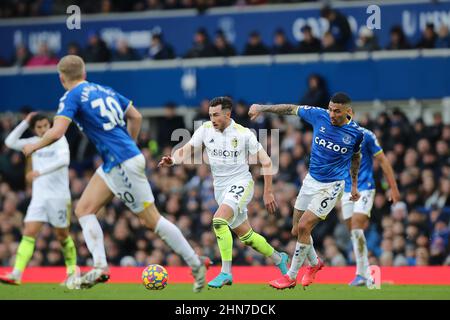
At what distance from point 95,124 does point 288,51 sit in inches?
406

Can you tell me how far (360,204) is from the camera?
14.7 meters

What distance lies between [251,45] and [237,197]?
921 centimetres

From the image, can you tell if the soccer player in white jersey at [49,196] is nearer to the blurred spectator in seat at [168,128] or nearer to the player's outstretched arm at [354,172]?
the player's outstretched arm at [354,172]

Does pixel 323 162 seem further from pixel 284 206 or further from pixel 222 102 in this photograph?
pixel 284 206

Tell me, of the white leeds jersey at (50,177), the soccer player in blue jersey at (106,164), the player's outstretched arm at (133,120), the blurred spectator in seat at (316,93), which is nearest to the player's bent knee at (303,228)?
the soccer player in blue jersey at (106,164)

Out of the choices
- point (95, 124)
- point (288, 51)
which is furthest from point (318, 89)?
point (95, 124)

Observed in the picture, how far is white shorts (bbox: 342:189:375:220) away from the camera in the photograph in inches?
578

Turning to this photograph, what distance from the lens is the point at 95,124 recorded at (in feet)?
39.1

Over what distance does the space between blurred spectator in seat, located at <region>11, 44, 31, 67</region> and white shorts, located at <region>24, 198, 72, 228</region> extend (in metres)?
10.5

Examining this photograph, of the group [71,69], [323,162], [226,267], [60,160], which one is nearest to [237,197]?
[226,267]

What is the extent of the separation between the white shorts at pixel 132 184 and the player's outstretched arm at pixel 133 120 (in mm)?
695

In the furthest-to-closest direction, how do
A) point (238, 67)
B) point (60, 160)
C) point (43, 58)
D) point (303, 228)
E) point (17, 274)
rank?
point (43, 58) < point (238, 67) < point (60, 160) < point (17, 274) < point (303, 228)

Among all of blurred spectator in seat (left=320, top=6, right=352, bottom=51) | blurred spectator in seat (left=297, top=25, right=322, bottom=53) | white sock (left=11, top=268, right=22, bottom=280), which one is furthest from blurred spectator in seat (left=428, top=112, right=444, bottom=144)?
white sock (left=11, top=268, right=22, bottom=280)

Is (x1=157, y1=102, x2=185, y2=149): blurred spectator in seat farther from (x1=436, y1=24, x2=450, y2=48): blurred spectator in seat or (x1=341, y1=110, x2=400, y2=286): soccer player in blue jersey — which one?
(x1=341, y1=110, x2=400, y2=286): soccer player in blue jersey
